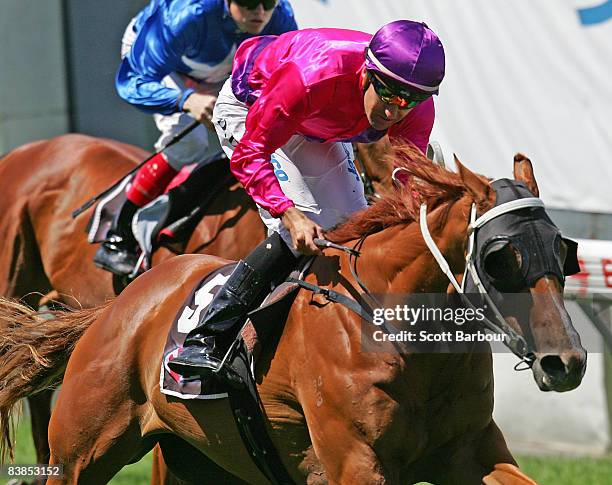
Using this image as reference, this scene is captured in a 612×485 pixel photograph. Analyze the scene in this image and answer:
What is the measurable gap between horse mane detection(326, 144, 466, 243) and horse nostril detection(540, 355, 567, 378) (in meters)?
0.53

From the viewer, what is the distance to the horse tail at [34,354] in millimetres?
4320

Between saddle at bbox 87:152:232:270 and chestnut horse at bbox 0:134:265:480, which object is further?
chestnut horse at bbox 0:134:265:480

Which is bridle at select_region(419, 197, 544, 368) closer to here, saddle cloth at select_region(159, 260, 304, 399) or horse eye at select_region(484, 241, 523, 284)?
horse eye at select_region(484, 241, 523, 284)

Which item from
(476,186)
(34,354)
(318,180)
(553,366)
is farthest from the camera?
(34,354)

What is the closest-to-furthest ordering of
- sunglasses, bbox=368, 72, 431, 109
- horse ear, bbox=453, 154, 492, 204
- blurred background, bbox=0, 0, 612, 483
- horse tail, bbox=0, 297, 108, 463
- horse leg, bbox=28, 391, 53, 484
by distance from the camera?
horse ear, bbox=453, 154, 492, 204
sunglasses, bbox=368, 72, 431, 109
horse tail, bbox=0, 297, 108, 463
blurred background, bbox=0, 0, 612, 483
horse leg, bbox=28, 391, 53, 484

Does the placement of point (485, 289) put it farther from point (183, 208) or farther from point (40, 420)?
point (40, 420)

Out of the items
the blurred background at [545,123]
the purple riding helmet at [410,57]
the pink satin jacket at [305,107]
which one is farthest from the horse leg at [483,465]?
the blurred background at [545,123]

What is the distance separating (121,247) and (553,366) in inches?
129

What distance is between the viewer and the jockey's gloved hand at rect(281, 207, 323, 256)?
3418 millimetres

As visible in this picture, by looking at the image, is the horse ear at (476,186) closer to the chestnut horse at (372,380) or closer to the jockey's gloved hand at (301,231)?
the chestnut horse at (372,380)

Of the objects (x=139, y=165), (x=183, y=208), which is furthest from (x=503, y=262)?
(x=139, y=165)

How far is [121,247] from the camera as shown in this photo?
580 cm

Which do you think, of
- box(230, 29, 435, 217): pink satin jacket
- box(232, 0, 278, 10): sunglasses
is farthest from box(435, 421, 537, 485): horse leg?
box(232, 0, 278, 10): sunglasses

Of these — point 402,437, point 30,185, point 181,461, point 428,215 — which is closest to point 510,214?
point 428,215
